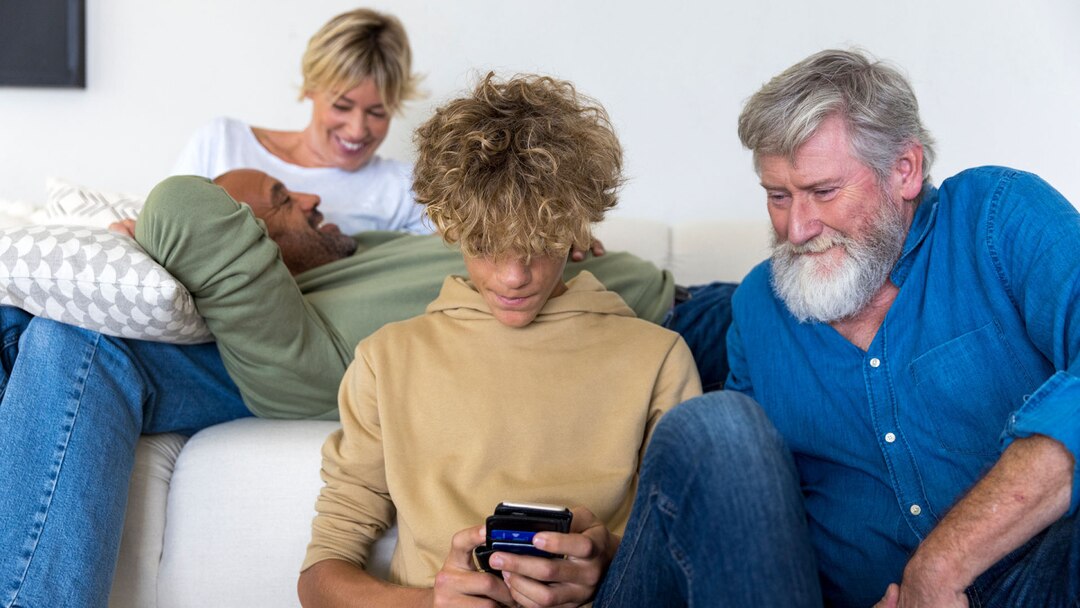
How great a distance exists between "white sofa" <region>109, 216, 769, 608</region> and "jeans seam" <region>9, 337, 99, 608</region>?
0.73ft

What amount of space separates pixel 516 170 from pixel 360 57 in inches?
50.6

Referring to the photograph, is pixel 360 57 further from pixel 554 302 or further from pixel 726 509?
pixel 726 509

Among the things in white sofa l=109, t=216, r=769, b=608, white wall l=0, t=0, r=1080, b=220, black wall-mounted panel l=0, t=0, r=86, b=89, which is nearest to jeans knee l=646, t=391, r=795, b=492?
white sofa l=109, t=216, r=769, b=608

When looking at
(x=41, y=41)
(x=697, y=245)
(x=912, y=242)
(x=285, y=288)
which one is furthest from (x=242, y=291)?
(x=41, y=41)

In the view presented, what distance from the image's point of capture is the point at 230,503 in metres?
1.85

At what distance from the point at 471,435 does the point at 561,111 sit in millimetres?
512

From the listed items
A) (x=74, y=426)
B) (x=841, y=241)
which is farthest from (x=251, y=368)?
(x=841, y=241)

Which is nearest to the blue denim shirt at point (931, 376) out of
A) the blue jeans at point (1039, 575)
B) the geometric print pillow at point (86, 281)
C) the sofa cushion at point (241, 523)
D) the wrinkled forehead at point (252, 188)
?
the blue jeans at point (1039, 575)

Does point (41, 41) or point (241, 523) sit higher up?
point (41, 41)

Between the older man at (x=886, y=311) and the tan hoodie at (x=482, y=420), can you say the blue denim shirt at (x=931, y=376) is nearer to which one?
the older man at (x=886, y=311)

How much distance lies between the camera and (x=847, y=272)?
5.13ft

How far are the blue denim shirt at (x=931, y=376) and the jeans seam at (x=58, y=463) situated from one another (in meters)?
1.17

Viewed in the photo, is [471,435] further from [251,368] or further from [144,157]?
[144,157]

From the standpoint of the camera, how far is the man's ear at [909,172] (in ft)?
5.29
